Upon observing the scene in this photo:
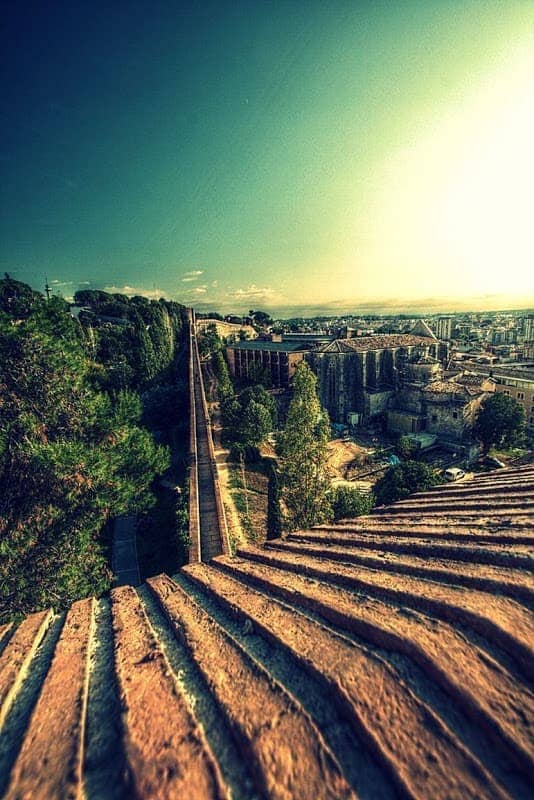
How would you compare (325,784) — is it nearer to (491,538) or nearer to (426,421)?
(491,538)

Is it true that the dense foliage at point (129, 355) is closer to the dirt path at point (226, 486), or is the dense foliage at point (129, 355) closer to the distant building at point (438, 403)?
the dirt path at point (226, 486)

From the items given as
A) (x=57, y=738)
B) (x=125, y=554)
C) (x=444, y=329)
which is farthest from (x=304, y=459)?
(x=444, y=329)

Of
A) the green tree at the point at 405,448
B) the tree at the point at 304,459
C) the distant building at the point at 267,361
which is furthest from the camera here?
the distant building at the point at 267,361

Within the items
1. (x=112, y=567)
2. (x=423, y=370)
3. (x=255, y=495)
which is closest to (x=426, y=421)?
(x=423, y=370)

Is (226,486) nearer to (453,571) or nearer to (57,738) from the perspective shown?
(453,571)

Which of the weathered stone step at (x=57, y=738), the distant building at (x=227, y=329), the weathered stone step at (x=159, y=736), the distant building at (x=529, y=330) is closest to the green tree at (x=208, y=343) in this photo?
the distant building at (x=227, y=329)
